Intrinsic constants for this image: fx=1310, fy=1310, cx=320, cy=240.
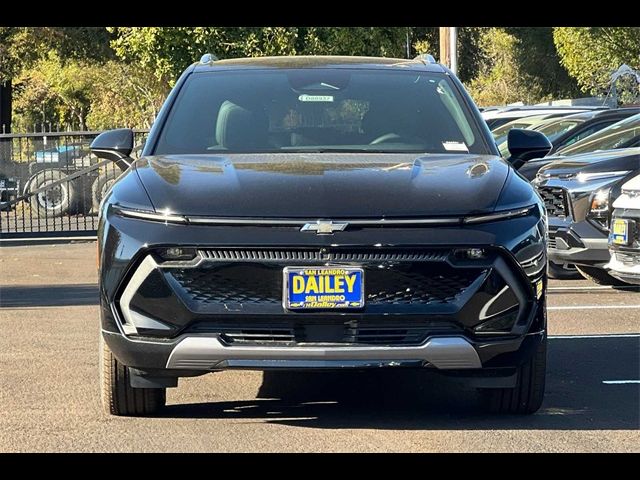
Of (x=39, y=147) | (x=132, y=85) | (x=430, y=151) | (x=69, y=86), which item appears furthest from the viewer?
(x=69, y=86)

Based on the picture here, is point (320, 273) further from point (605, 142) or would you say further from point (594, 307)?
point (605, 142)

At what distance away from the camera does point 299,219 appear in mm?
5641

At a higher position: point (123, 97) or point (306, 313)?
point (306, 313)

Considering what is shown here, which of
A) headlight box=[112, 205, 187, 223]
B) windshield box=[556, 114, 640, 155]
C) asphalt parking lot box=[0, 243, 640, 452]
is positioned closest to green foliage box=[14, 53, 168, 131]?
windshield box=[556, 114, 640, 155]

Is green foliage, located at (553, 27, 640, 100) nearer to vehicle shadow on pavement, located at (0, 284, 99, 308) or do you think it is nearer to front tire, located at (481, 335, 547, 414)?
vehicle shadow on pavement, located at (0, 284, 99, 308)

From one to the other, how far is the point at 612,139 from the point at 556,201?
1.56 meters

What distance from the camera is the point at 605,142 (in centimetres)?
1341

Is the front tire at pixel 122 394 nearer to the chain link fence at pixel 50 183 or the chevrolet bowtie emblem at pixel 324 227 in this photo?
the chevrolet bowtie emblem at pixel 324 227

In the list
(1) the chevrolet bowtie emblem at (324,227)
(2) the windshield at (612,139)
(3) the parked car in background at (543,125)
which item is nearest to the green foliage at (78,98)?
(3) the parked car in background at (543,125)

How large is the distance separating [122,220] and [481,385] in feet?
5.92

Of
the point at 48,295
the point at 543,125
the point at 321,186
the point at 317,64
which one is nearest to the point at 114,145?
the point at 317,64
